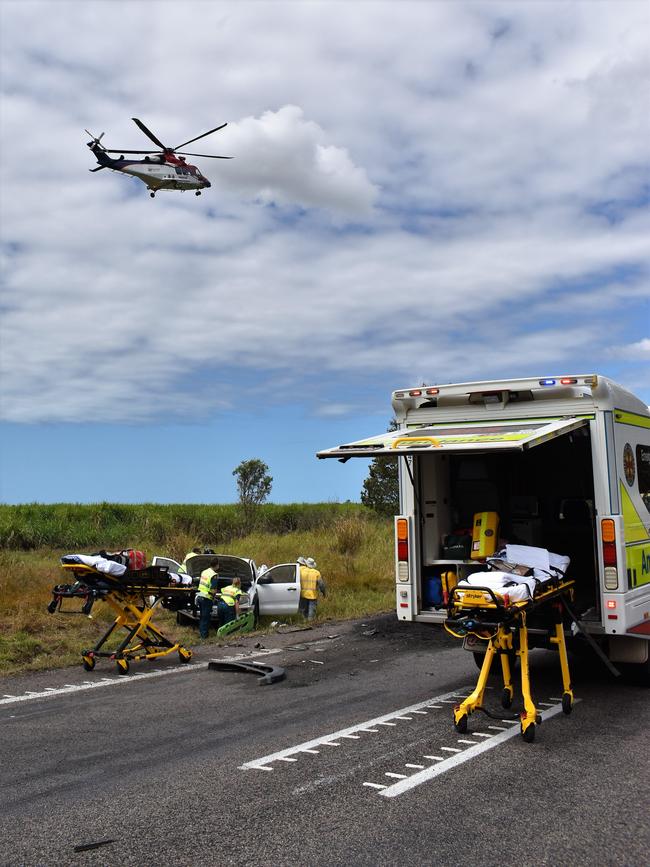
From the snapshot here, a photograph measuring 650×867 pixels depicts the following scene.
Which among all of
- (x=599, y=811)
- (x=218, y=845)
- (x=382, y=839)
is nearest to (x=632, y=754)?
(x=599, y=811)

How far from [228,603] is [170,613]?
2.36 metres

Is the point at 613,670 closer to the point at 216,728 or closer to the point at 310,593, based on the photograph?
the point at 216,728

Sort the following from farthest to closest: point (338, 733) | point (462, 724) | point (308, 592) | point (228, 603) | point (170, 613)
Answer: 1. point (170, 613)
2. point (308, 592)
3. point (228, 603)
4. point (338, 733)
5. point (462, 724)

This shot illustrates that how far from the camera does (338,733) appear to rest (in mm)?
6770

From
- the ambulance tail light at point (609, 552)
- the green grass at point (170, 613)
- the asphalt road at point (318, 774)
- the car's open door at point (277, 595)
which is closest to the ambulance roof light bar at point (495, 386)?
the ambulance tail light at point (609, 552)

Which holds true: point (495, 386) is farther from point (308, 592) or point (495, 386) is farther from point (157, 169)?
point (157, 169)

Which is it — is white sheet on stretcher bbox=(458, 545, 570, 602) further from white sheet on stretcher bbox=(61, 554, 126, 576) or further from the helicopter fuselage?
the helicopter fuselage

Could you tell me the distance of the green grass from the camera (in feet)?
38.4

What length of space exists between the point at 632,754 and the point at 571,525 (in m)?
3.76

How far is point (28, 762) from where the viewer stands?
620cm

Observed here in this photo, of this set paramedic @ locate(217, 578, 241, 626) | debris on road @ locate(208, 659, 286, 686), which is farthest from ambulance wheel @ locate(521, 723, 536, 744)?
paramedic @ locate(217, 578, 241, 626)

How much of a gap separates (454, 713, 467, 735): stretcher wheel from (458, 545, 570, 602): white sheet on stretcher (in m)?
1.05

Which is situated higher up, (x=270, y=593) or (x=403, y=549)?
(x=403, y=549)

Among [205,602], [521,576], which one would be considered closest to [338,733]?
[521,576]
